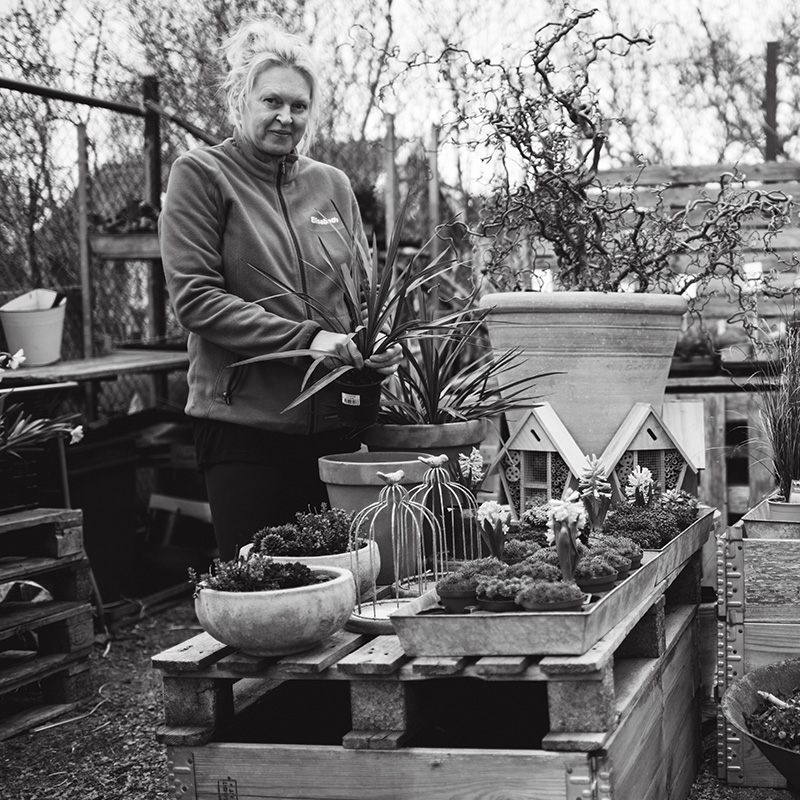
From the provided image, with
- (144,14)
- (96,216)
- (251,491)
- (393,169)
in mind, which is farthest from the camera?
(144,14)

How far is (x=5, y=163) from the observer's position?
16.3 feet

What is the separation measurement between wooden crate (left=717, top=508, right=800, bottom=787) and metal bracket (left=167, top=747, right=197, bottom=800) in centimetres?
134

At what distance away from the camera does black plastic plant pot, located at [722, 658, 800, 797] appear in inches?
84.7

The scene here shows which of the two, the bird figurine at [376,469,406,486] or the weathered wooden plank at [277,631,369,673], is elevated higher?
the bird figurine at [376,469,406,486]

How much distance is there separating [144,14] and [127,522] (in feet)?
10.1

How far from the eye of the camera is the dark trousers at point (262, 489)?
2551mm

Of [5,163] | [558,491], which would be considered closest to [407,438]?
[558,491]

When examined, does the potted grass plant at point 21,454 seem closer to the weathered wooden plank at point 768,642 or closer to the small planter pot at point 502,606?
the small planter pot at point 502,606

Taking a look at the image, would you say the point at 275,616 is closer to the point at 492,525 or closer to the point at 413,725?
the point at 413,725

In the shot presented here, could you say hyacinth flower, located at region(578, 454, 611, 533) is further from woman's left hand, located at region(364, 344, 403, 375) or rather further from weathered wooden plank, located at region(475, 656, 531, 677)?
weathered wooden plank, located at region(475, 656, 531, 677)

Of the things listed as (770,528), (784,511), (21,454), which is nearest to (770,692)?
(770,528)

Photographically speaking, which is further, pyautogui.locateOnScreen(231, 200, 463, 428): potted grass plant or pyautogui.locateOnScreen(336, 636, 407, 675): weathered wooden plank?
pyautogui.locateOnScreen(231, 200, 463, 428): potted grass plant

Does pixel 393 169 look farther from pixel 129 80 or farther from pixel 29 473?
pixel 29 473

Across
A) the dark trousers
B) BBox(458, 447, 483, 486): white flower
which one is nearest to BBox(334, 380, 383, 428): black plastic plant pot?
the dark trousers
